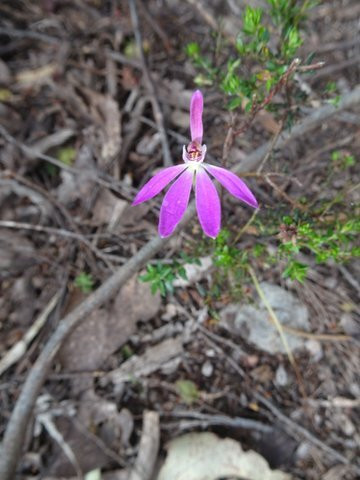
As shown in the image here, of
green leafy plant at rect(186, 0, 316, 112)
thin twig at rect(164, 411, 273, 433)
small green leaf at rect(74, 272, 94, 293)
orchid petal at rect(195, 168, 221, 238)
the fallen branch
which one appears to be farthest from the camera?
small green leaf at rect(74, 272, 94, 293)

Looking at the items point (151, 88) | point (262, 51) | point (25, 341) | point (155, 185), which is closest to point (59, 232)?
point (25, 341)

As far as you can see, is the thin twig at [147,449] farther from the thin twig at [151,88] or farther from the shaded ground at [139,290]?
the thin twig at [151,88]

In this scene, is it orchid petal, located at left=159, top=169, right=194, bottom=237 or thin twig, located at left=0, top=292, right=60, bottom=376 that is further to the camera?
thin twig, located at left=0, top=292, right=60, bottom=376

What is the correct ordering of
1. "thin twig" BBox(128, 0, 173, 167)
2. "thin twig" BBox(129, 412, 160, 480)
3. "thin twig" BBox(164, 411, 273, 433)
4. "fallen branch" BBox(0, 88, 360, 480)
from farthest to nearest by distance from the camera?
"thin twig" BBox(128, 0, 173, 167)
"thin twig" BBox(164, 411, 273, 433)
"thin twig" BBox(129, 412, 160, 480)
"fallen branch" BBox(0, 88, 360, 480)

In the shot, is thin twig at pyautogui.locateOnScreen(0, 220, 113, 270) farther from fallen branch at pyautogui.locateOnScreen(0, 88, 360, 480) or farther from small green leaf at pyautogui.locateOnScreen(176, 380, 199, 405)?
small green leaf at pyautogui.locateOnScreen(176, 380, 199, 405)

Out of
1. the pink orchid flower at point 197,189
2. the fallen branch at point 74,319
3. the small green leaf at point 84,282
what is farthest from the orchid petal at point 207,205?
the small green leaf at point 84,282

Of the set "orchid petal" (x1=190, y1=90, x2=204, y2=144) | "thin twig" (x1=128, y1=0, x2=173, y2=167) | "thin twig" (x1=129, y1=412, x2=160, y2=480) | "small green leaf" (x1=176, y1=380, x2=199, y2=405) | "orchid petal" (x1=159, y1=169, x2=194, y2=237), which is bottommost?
"thin twig" (x1=129, y1=412, x2=160, y2=480)

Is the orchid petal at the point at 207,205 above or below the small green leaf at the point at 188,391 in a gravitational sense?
above

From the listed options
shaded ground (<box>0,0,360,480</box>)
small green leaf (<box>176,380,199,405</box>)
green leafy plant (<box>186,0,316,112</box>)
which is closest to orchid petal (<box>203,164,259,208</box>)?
green leafy plant (<box>186,0,316,112</box>)
